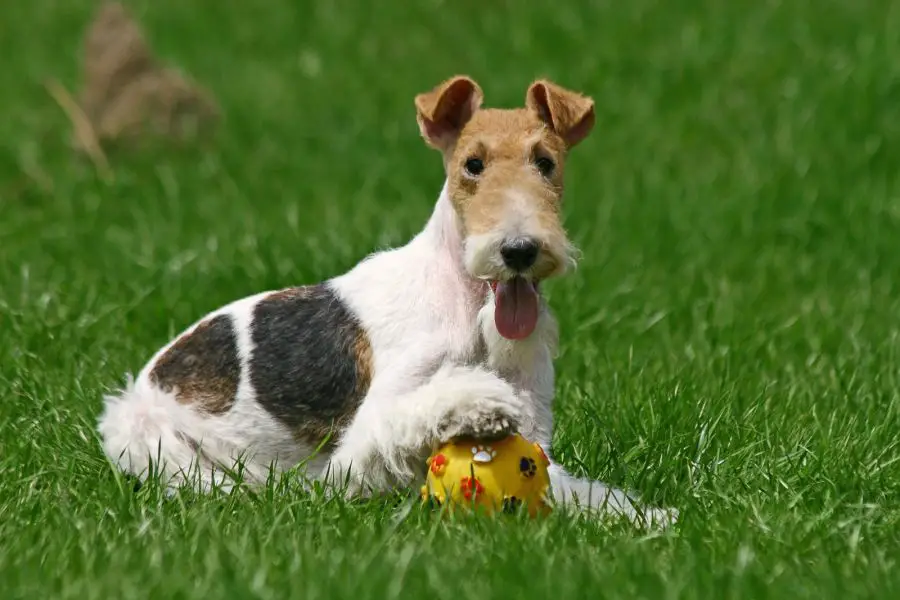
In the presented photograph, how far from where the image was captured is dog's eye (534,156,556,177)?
4672 mm

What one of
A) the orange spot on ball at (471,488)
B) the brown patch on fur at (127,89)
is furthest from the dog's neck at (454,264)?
the brown patch on fur at (127,89)

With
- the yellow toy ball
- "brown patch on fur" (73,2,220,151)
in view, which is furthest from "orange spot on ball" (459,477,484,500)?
"brown patch on fur" (73,2,220,151)

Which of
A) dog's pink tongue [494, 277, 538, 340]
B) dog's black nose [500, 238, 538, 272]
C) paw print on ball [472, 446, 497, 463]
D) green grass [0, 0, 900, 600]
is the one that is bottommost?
green grass [0, 0, 900, 600]

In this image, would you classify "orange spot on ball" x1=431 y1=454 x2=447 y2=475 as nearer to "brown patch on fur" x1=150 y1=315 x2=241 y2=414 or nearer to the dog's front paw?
the dog's front paw

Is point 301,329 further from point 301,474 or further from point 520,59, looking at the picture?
point 520,59

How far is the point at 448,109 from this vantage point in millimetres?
4879

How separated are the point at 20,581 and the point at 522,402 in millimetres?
1621

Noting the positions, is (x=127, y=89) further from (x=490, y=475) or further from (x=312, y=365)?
(x=490, y=475)

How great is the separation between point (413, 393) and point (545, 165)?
83cm

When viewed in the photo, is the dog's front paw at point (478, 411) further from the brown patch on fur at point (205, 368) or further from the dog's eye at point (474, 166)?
the brown patch on fur at point (205, 368)

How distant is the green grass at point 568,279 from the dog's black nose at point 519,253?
0.76m

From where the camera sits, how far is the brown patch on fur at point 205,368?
5.19m

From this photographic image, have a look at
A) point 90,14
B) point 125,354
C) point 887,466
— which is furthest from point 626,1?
point 887,466

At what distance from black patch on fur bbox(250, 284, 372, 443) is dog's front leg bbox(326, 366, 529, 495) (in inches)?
4.8
